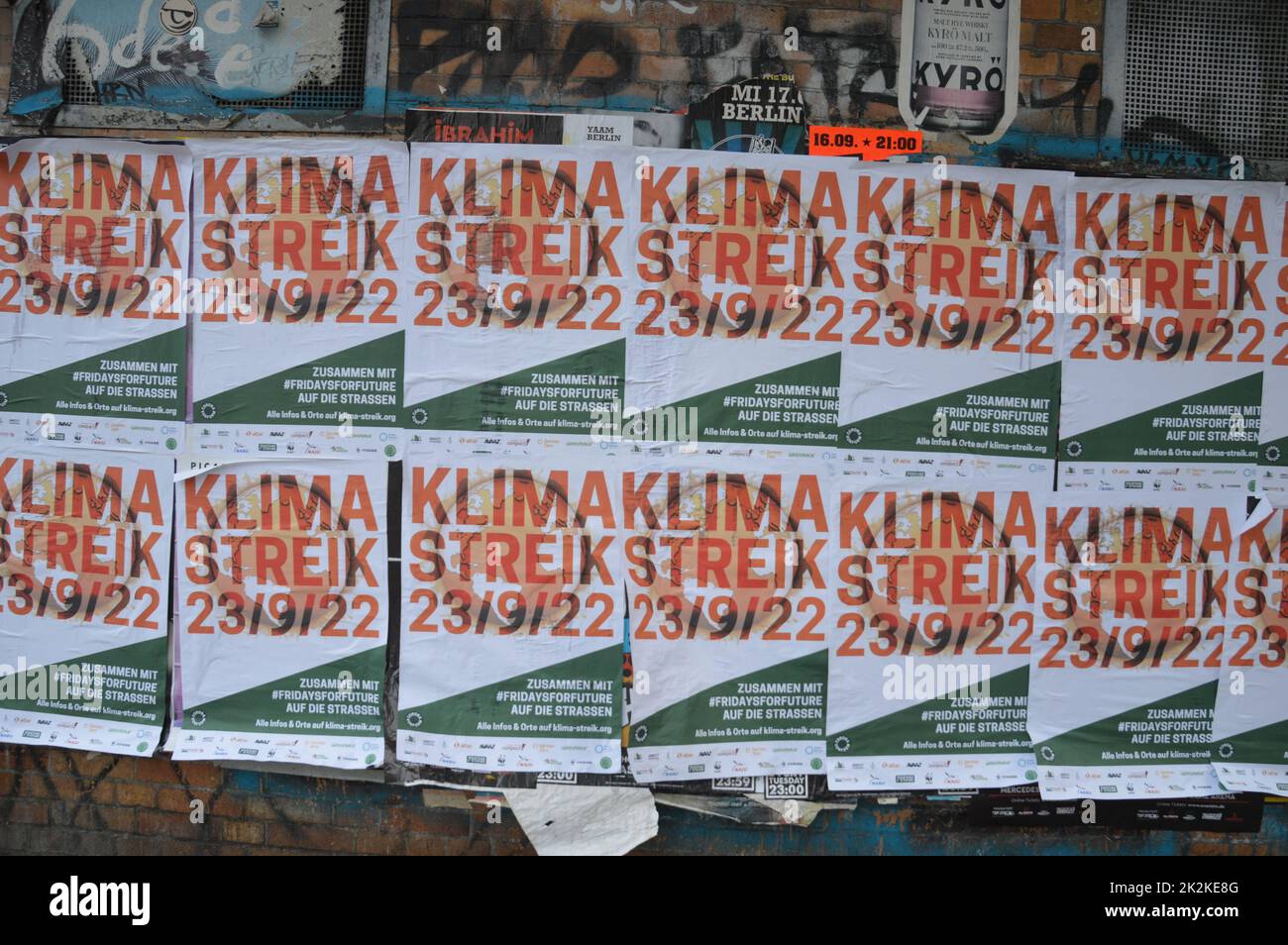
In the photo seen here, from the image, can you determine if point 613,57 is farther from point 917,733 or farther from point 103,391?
point 917,733

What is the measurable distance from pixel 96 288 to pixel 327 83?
1.15m

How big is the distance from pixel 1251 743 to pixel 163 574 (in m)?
4.14

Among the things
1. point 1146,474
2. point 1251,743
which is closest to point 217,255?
point 1146,474

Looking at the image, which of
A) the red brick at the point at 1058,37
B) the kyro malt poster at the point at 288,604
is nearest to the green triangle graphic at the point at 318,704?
the kyro malt poster at the point at 288,604

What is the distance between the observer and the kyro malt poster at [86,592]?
352 cm

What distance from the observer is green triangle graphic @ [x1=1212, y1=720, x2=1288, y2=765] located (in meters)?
3.58

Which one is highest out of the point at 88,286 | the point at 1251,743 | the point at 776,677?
the point at 88,286

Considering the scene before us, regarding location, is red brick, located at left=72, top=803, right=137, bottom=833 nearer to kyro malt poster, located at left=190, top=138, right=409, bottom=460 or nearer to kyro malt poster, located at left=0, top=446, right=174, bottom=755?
kyro malt poster, located at left=0, top=446, right=174, bottom=755

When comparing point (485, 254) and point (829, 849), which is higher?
point (485, 254)

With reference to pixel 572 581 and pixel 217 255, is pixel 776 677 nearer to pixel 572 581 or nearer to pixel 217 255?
pixel 572 581

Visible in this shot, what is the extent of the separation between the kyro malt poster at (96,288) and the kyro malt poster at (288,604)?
0.35 metres

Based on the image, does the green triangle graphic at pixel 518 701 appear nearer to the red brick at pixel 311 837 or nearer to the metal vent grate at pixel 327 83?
the red brick at pixel 311 837

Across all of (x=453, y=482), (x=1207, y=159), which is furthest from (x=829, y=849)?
(x=1207, y=159)

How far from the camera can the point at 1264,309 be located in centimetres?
353
